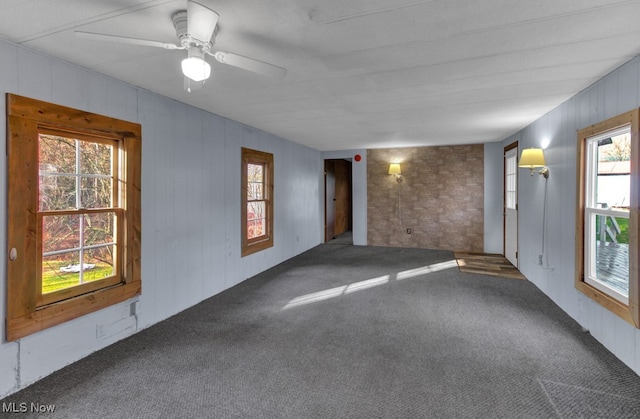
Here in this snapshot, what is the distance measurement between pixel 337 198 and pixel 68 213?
7.17 meters

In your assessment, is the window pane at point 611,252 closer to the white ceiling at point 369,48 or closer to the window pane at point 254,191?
the white ceiling at point 369,48

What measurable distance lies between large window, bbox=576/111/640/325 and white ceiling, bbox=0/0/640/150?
0.54m

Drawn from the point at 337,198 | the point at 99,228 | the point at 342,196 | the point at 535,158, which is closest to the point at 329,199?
the point at 337,198

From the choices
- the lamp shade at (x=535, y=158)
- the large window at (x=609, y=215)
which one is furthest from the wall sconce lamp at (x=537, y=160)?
the large window at (x=609, y=215)

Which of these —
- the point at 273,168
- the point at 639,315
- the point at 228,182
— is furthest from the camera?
the point at 273,168

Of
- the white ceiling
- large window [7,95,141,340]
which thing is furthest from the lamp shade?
large window [7,95,141,340]

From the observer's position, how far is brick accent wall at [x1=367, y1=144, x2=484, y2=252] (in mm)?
6977

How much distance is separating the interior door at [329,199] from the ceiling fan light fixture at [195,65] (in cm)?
656

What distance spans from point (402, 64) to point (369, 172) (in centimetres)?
527

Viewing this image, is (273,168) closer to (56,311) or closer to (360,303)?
(360,303)

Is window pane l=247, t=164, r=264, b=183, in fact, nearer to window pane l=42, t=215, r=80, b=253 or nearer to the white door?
window pane l=42, t=215, r=80, b=253

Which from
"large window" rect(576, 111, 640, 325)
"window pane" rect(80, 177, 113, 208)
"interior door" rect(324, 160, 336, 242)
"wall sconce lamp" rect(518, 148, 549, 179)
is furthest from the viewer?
"interior door" rect(324, 160, 336, 242)

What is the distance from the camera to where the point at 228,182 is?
14.5ft

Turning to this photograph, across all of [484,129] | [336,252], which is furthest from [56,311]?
[484,129]
